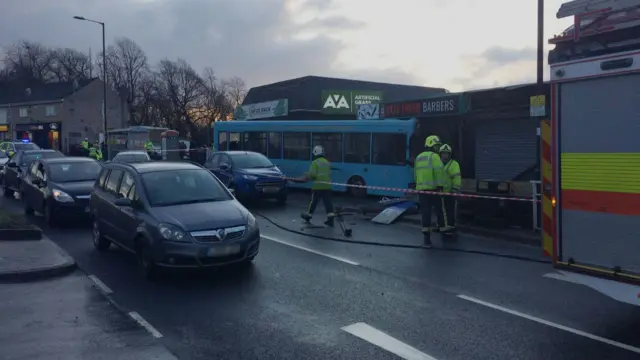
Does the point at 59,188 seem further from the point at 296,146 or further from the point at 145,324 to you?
the point at 296,146

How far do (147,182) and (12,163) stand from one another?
13.0m

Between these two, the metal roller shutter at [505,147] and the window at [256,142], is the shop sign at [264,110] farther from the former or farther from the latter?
the metal roller shutter at [505,147]

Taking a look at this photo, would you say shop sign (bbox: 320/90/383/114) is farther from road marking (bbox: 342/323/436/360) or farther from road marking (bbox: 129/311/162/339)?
road marking (bbox: 342/323/436/360)

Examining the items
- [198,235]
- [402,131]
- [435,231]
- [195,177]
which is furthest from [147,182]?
[402,131]

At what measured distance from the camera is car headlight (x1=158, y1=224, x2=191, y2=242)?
316 inches

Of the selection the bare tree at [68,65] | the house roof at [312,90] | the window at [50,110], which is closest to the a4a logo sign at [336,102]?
the house roof at [312,90]

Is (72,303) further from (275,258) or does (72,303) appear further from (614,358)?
(614,358)

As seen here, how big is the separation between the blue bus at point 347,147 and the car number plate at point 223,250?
31.6ft

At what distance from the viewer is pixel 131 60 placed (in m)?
90.6

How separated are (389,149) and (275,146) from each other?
5.61m

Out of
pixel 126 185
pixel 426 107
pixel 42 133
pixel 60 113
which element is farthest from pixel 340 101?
pixel 42 133

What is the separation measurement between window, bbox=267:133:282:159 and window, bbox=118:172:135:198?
1335 centimetres

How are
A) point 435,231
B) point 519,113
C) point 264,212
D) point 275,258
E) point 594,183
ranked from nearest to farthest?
point 594,183, point 275,258, point 435,231, point 264,212, point 519,113

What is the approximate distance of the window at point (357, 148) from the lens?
19.9m
